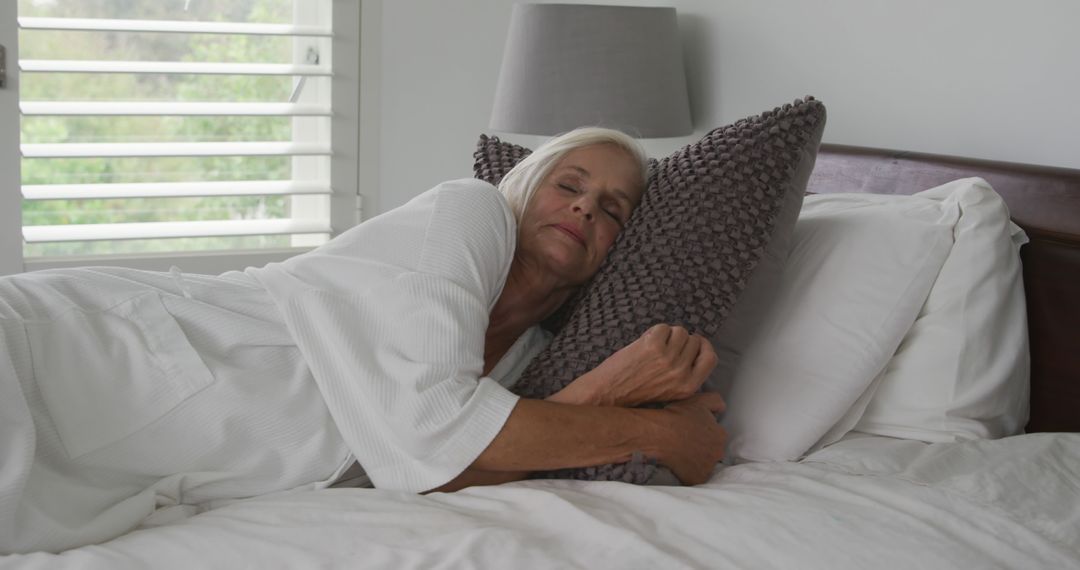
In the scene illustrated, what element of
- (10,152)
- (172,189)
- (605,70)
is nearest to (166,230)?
(172,189)

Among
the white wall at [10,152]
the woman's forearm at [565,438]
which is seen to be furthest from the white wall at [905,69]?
the white wall at [10,152]

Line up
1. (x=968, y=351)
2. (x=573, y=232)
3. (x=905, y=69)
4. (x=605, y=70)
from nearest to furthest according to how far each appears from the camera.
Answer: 1. (x=968, y=351)
2. (x=573, y=232)
3. (x=905, y=69)
4. (x=605, y=70)

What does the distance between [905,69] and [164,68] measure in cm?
215

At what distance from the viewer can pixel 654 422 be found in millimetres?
1470

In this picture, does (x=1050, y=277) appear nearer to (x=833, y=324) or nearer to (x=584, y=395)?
(x=833, y=324)

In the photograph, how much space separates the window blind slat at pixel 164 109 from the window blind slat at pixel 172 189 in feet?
0.69

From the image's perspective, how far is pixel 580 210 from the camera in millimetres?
1781

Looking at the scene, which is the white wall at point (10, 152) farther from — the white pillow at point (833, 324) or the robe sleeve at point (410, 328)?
the white pillow at point (833, 324)

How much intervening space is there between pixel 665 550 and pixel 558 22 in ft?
5.38

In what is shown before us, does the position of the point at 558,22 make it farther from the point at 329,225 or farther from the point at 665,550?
the point at 665,550

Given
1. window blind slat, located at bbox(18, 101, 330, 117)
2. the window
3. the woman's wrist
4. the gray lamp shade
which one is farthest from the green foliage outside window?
the woman's wrist

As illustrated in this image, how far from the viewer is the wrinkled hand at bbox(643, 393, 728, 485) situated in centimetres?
146

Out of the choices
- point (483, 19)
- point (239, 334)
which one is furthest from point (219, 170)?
point (239, 334)

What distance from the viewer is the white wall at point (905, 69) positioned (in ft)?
5.79
